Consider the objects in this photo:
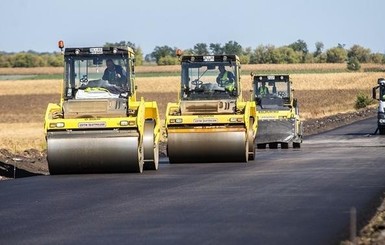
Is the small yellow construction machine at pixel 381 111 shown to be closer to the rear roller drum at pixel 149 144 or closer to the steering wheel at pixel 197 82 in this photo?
the steering wheel at pixel 197 82

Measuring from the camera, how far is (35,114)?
70.2m

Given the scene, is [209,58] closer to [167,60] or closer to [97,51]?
[97,51]

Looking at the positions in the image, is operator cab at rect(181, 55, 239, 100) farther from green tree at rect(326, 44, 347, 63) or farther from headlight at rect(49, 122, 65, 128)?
green tree at rect(326, 44, 347, 63)

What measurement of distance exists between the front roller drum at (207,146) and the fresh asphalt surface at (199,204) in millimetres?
337

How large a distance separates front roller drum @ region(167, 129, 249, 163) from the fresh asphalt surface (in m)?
0.34

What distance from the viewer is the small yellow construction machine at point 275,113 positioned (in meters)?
35.9

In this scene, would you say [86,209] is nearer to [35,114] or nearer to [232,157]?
[232,157]

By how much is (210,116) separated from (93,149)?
4.90 meters

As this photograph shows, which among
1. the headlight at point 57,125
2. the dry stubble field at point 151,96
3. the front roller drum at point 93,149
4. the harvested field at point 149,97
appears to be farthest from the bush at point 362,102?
the headlight at point 57,125

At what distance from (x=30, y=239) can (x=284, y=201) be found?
512cm

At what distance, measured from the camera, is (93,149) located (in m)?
23.2

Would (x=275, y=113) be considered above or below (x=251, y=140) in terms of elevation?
above

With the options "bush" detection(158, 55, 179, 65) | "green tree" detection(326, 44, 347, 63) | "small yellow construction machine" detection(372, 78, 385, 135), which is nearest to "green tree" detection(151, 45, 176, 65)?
"bush" detection(158, 55, 179, 65)

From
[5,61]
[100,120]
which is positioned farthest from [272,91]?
[5,61]
